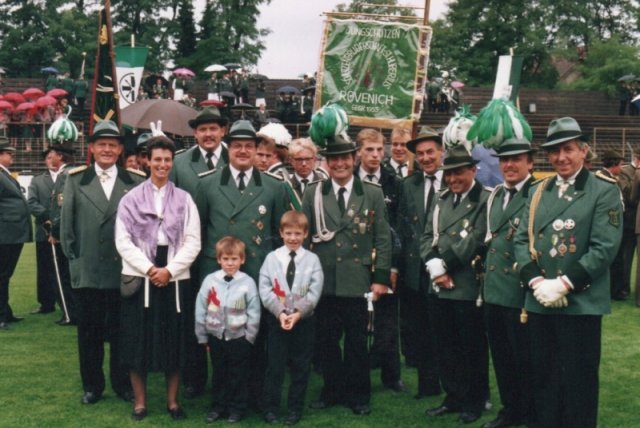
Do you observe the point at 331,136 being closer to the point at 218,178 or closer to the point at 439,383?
the point at 218,178

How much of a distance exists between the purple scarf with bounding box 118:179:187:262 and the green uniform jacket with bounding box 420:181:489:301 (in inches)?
76.8

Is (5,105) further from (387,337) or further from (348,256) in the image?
(348,256)

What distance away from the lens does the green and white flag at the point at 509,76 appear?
32.3 ft

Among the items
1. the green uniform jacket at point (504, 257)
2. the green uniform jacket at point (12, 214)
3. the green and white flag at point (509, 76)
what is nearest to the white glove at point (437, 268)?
the green uniform jacket at point (504, 257)

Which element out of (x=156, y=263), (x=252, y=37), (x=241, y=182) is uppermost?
(x=252, y=37)

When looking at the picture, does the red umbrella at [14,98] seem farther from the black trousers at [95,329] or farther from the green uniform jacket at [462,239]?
the green uniform jacket at [462,239]

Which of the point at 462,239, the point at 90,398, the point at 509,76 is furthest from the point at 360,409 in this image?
the point at 509,76

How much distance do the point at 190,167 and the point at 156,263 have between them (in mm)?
1208

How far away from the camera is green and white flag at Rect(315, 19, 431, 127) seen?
9.27 m

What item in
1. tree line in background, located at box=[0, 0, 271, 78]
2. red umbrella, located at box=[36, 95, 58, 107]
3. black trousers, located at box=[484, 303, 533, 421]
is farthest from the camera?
tree line in background, located at box=[0, 0, 271, 78]

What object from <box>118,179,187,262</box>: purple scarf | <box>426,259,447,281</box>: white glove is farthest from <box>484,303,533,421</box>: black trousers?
<box>118,179,187,262</box>: purple scarf

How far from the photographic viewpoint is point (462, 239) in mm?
6957

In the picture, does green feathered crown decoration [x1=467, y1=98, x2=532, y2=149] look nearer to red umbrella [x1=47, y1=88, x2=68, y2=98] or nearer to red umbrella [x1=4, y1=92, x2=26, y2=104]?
red umbrella [x1=47, y1=88, x2=68, y2=98]

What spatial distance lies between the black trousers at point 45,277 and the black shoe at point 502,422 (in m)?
6.67
